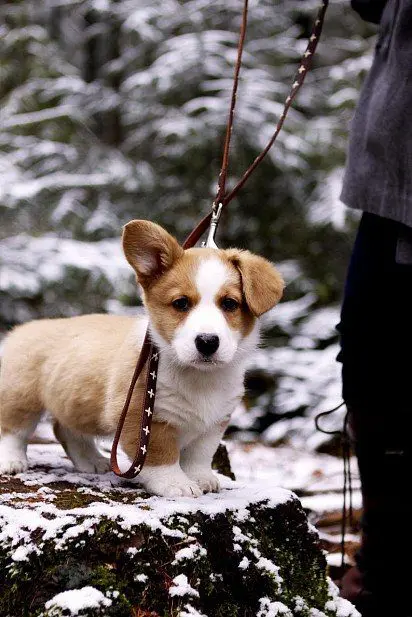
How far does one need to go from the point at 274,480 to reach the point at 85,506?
2.84 meters

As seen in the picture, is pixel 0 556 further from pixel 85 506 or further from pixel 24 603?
pixel 85 506

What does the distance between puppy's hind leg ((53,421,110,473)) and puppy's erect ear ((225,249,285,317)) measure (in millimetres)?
963

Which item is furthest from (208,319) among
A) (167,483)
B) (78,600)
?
(78,600)

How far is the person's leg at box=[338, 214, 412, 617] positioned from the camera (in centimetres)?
278

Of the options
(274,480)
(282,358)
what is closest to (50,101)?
(282,358)

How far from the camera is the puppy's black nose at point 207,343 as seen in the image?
207 cm

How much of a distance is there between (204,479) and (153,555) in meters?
0.53

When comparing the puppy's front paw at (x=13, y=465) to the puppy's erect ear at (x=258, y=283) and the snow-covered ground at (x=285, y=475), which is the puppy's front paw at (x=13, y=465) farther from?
the puppy's erect ear at (x=258, y=283)

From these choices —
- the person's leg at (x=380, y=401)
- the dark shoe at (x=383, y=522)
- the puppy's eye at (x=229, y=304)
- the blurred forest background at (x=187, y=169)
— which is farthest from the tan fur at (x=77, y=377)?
the blurred forest background at (x=187, y=169)

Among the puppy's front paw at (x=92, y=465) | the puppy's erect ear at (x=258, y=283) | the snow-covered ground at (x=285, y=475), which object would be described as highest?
the puppy's erect ear at (x=258, y=283)

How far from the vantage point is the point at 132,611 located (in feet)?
5.90

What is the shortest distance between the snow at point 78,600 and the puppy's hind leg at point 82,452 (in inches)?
39.8

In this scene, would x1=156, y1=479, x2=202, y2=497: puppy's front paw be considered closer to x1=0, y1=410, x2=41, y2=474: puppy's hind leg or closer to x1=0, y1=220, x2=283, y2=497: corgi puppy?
x1=0, y1=220, x2=283, y2=497: corgi puppy

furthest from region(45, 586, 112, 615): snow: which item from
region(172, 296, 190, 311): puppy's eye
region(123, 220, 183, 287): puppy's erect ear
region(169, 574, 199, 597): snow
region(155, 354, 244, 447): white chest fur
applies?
region(123, 220, 183, 287): puppy's erect ear
